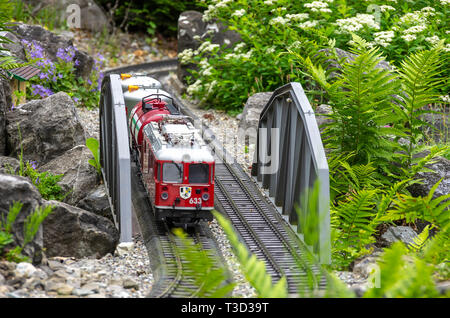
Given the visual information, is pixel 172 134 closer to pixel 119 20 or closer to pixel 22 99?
pixel 22 99

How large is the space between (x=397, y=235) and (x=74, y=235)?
5.36 metres

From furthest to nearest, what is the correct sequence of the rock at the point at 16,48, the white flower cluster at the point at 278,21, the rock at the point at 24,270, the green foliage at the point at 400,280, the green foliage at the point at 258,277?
the white flower cluster at the point at 278,21 < the rock at the point at 16,48 < the rock at the point at 24,270 < the green foliage at the point at 258,277 < the green foliage at the point at 400,280

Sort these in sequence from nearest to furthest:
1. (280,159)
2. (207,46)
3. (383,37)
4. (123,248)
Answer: (123,248), (280,159), (383,37), (207,46)

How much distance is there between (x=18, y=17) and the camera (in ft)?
72.4

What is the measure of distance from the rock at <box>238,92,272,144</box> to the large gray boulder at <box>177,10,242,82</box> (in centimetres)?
492

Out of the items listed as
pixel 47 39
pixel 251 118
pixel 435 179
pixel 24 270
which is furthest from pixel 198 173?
pixel 47 39

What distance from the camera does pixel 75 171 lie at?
12.2 m

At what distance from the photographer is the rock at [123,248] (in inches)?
374

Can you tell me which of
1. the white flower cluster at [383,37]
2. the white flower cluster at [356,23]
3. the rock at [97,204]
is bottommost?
the rock at [97,204]

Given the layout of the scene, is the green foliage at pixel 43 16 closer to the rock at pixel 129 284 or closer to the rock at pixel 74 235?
the rock at pixel 74 235

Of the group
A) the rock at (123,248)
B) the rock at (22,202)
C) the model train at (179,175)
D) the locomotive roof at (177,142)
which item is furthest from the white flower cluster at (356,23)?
the rock at (22,202)

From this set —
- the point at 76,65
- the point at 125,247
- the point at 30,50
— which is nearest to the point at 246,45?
the point at 76,65

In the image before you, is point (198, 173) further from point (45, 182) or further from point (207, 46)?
point (207, 46)

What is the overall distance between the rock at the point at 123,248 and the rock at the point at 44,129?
4637 mm
